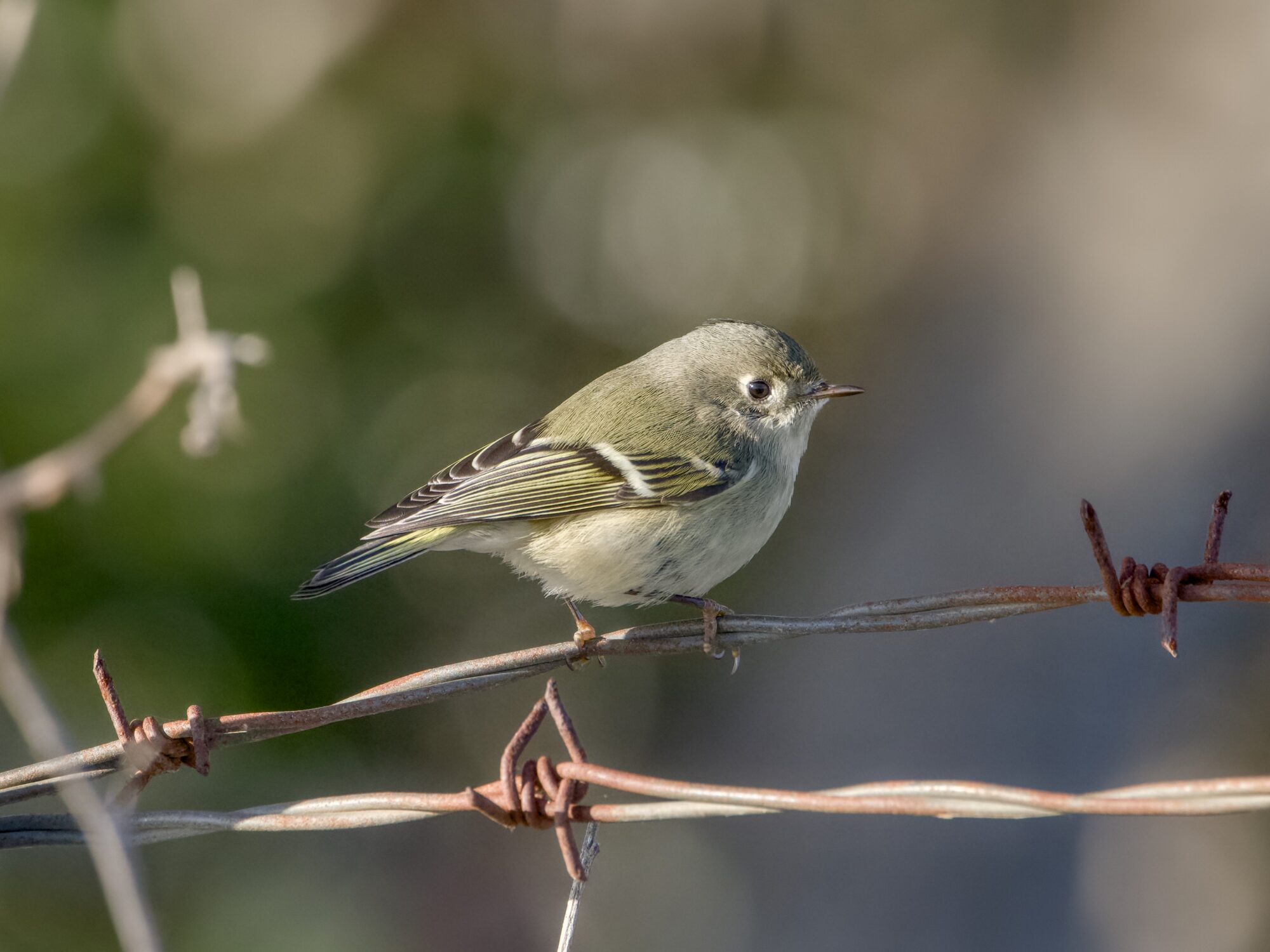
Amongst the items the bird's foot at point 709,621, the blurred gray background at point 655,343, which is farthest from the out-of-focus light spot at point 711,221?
the bird's foot at point 709,621

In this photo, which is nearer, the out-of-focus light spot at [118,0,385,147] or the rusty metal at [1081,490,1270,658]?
the rusty metal at [1081,490,1270,658]

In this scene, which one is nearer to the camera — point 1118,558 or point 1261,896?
point 1261,896

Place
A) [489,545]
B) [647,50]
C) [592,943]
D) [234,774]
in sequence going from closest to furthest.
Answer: [489,545] → [234,774] → [592,943] → [647,50]

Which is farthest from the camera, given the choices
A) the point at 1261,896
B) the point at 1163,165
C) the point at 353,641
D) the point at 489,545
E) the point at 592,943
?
the point at 1163,165

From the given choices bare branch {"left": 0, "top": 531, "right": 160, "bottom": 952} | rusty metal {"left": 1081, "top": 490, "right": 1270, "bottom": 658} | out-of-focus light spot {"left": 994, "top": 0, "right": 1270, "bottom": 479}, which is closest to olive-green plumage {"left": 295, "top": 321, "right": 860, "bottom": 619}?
rusty metal {"left": 1081, "top": 490, "right": 1270, "bottom": 658}

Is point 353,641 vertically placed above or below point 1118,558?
above

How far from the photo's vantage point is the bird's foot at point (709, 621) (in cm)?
182

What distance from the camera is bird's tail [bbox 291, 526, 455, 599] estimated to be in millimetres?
2336

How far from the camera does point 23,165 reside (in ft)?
13.2

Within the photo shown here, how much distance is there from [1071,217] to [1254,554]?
236 cm

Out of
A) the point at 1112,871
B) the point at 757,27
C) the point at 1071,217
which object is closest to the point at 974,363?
the point at 1071,217

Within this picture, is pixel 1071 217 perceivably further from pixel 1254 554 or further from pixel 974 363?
pixel 1254 554

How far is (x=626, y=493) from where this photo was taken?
102 inches

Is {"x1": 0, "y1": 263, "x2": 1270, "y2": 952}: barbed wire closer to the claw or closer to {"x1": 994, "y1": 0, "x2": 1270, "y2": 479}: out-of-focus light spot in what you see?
the claw
